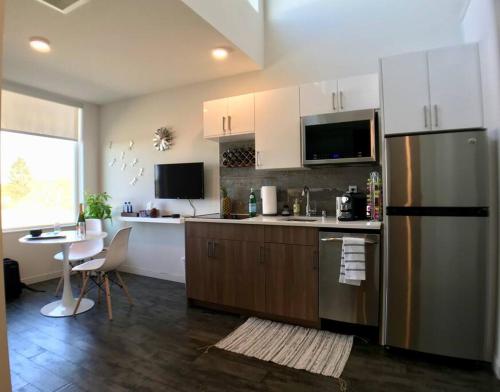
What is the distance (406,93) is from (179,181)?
9.24 ft

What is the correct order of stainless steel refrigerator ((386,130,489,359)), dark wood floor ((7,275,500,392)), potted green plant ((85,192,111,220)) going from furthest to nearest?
1. potted green plant ((85,192,111,220))
2. stainless steel refrigerator ((386,130,489,359))
3. dark wood floor ((7,275,500,392))

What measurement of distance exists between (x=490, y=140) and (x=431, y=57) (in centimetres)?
74

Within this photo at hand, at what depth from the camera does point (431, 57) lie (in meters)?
2.25

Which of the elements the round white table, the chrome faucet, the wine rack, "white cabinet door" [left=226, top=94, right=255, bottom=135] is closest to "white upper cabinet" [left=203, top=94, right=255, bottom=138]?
"white cabinet door" [left=226, top=94, right=255, bottom=135]

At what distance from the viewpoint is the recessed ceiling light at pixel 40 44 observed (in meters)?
2.85

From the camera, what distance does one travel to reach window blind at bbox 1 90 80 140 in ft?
13.0

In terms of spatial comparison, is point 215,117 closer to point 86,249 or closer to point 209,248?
→ point 209,248

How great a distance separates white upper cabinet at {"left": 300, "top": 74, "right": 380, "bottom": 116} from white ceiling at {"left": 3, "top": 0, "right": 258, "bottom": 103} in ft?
3.05

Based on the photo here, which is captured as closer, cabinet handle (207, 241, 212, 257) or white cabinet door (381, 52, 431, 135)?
white cabinet door (381, 52, 431, 135)

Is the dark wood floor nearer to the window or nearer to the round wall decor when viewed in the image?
the window

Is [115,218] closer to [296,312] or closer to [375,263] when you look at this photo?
[296,312]

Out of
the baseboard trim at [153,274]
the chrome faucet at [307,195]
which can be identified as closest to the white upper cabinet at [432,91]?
Result: the chrome faucet at [307,195]

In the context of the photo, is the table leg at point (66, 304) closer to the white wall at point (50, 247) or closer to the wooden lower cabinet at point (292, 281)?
the white wall at point (50, 247)

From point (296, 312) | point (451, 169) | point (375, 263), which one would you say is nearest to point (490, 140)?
point (451, 169)
